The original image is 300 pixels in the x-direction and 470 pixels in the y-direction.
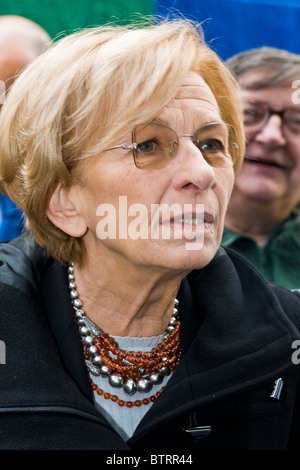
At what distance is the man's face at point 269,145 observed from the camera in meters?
2.40

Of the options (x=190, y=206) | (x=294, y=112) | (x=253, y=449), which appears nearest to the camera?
(x=190, y=206)

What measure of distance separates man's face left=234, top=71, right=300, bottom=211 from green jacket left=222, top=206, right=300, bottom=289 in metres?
0.14

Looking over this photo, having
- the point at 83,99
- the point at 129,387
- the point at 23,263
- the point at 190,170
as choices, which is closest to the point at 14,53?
the point at 83,99

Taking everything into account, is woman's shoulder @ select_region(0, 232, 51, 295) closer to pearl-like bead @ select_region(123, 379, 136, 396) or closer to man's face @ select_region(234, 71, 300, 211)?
pearl-like bead @ select_region(123, 379, 136, 396)

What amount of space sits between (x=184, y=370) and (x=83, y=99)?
0.72 metres

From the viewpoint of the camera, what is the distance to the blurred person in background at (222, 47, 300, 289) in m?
2.40

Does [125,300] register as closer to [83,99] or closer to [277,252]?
[83,99]

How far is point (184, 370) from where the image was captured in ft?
5.50

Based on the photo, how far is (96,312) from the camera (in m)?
1.77

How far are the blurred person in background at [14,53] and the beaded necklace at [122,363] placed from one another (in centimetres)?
54

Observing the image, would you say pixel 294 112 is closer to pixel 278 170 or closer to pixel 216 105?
pixel 278 170

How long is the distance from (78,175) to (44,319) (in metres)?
0.38

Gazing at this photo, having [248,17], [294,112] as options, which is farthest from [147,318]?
[248,17]

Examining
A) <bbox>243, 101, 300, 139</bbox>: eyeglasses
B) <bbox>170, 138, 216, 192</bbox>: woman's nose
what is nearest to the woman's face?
<bbox>170, 138, 216, 192</bbox>: woman's nose
